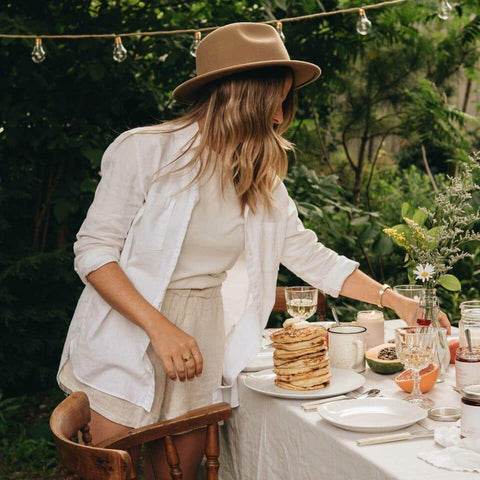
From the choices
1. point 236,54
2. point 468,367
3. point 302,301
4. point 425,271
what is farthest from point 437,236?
point 236,54

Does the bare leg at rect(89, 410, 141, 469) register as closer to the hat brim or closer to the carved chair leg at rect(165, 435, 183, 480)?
the carved chair leg at rect(165, 435, 183, 480)

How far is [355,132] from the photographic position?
16.4 ft

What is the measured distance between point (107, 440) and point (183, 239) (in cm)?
50

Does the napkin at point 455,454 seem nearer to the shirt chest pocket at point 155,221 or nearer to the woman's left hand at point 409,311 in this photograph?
the woman's left hand at point 409,311

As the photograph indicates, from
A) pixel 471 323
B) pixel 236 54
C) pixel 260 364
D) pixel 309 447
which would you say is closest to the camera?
pixel 309 447

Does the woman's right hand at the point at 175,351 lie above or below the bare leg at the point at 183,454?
above

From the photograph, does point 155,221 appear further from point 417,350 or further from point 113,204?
Result: point 417,350

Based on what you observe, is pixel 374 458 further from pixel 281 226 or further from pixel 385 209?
pixel 385 209

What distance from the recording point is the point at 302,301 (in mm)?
2223

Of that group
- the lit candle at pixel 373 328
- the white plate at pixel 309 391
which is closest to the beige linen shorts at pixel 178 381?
the white plate at pixel 309 391

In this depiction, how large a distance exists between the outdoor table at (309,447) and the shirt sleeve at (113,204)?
538 millimetres

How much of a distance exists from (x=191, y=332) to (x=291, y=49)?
2.83 m

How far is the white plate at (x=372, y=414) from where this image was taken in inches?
57.1

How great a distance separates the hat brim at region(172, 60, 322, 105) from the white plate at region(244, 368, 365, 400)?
2.51 feet
